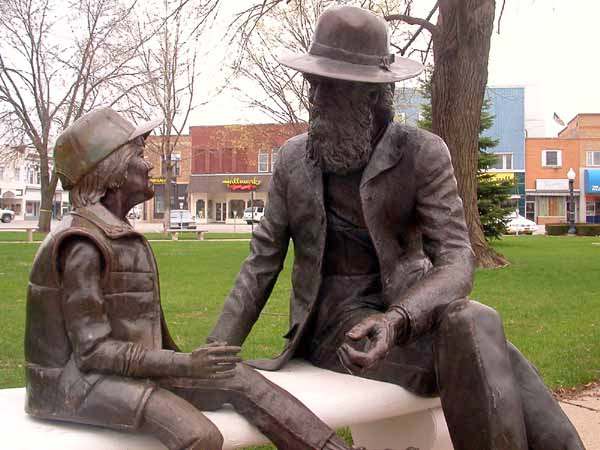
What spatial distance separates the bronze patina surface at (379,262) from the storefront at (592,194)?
4657 centimetres

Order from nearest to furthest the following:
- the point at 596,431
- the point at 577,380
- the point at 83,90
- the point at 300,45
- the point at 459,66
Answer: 1. the point at 596,431
2. the point at 577,380
3. the point at 459,66
4. the point at 300,45
5. the point at 83,90

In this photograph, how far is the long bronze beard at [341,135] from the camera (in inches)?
108

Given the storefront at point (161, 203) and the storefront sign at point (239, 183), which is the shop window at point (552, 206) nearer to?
the storefront sign at point (239, 183)

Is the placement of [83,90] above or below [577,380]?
above

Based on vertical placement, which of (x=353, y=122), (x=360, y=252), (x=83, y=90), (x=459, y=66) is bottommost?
(x=360, y=252)

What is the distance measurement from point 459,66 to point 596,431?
26.9ft

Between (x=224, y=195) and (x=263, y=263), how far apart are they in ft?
166

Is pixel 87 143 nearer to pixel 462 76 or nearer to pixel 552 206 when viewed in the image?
pixel 462 76

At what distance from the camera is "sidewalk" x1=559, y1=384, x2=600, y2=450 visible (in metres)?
4.35

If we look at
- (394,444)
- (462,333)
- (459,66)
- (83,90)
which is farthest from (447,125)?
(83,90)

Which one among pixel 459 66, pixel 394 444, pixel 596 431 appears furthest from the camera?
pixel 459 66

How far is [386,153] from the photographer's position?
2943 mm

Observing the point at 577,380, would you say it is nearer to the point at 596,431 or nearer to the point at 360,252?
the point at 596,431

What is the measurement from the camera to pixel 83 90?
26.7 metres
